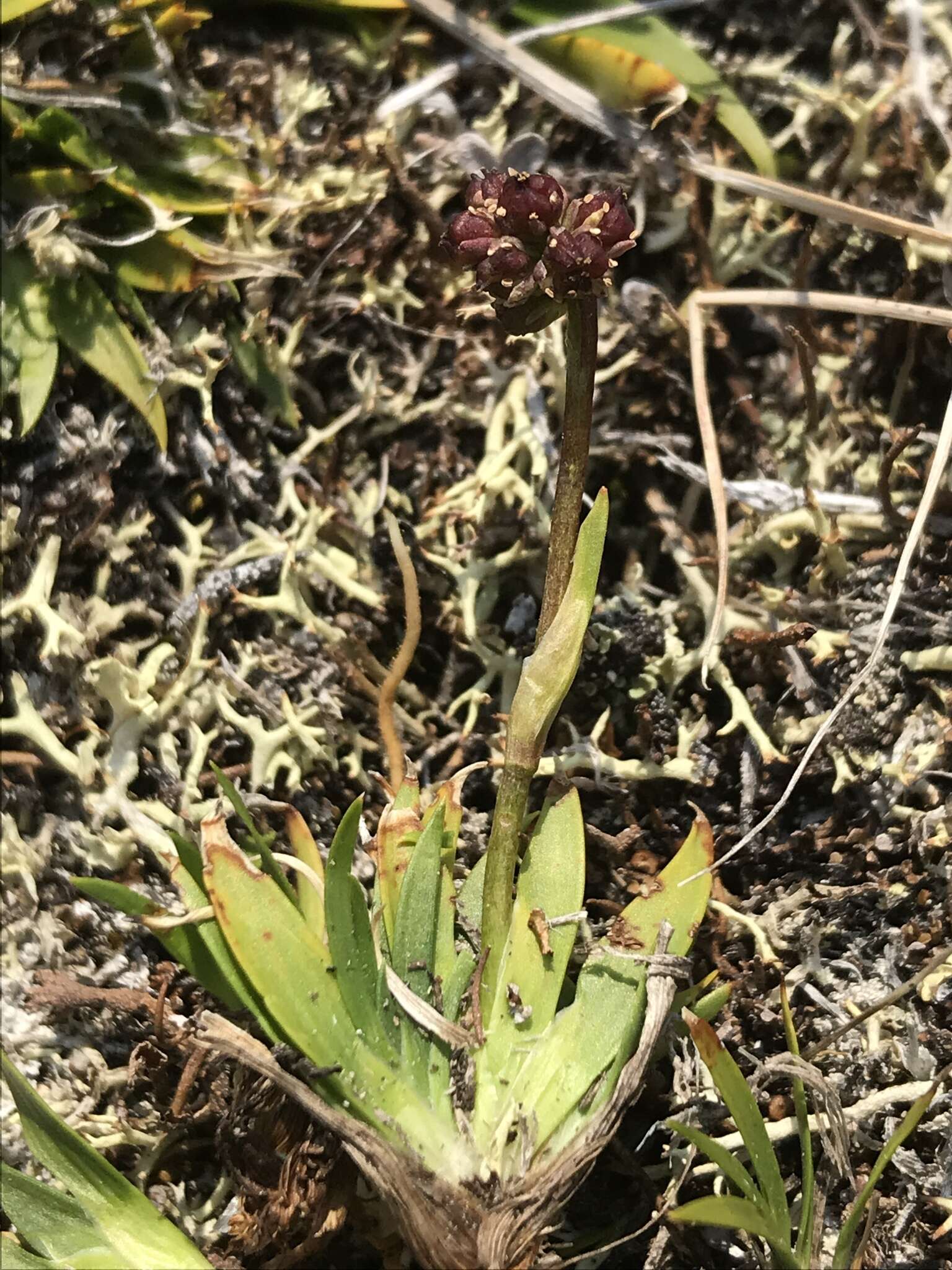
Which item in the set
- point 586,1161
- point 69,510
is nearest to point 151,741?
point 69,510

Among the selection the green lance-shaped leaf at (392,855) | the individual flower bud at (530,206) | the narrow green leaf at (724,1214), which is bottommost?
the narrow green leaf at (724,1214)

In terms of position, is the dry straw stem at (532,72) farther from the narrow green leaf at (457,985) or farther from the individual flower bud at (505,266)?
the narrow green leaf at (457,985)

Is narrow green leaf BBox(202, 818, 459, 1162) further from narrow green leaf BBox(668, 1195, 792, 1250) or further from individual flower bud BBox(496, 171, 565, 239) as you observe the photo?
individual flower bud BBox(496, 171, 565, 239)

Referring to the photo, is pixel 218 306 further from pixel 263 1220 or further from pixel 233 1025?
pixel 263 1220

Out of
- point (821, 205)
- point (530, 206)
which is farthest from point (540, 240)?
point (821, 205)

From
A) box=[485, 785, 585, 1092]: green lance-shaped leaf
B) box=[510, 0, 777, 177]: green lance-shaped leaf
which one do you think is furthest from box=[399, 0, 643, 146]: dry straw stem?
box=[485, 785, 585, 1092]: green lance-shaped leaf

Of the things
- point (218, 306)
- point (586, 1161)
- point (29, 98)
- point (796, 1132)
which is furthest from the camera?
point (218, 306)

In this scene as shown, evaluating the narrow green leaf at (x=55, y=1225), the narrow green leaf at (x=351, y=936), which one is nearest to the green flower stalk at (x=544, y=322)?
the narrow green leaf at (x=351, y=936)
